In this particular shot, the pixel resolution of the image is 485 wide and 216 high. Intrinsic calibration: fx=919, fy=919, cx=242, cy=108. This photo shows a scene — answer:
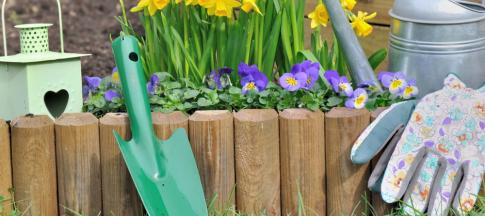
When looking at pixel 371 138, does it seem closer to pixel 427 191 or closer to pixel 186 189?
pixel 427 191

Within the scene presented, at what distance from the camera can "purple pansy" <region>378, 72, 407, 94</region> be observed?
83.6 inches

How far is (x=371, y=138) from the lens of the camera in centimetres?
200

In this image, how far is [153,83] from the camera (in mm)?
2162

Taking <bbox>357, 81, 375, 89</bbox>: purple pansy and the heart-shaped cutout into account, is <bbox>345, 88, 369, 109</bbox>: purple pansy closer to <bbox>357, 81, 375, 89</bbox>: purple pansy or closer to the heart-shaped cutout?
<bbox>357, 81, 375, 89</bbox>: purple pansy

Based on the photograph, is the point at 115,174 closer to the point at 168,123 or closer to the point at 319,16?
the point at 168,123

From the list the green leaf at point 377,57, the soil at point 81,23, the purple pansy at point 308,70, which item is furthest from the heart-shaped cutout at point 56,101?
the soil at point 81,23

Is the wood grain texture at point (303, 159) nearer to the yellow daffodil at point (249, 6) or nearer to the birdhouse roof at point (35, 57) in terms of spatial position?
the yellow daffodil at point (249, 6)

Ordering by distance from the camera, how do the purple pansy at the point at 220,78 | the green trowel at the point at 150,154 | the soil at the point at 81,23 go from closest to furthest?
1. the green trowel at the point at 150,154
2. the purple pansy at the point at 220,78
3. the soil at the point at 81,23

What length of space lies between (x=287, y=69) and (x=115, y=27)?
2552mm

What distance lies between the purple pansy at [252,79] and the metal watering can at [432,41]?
207 mm

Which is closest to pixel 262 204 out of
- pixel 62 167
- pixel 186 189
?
pixel 186 189

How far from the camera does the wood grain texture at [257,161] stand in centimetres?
202

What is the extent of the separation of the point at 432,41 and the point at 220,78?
1.65ft

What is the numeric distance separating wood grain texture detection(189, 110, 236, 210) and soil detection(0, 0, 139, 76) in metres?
2.06
